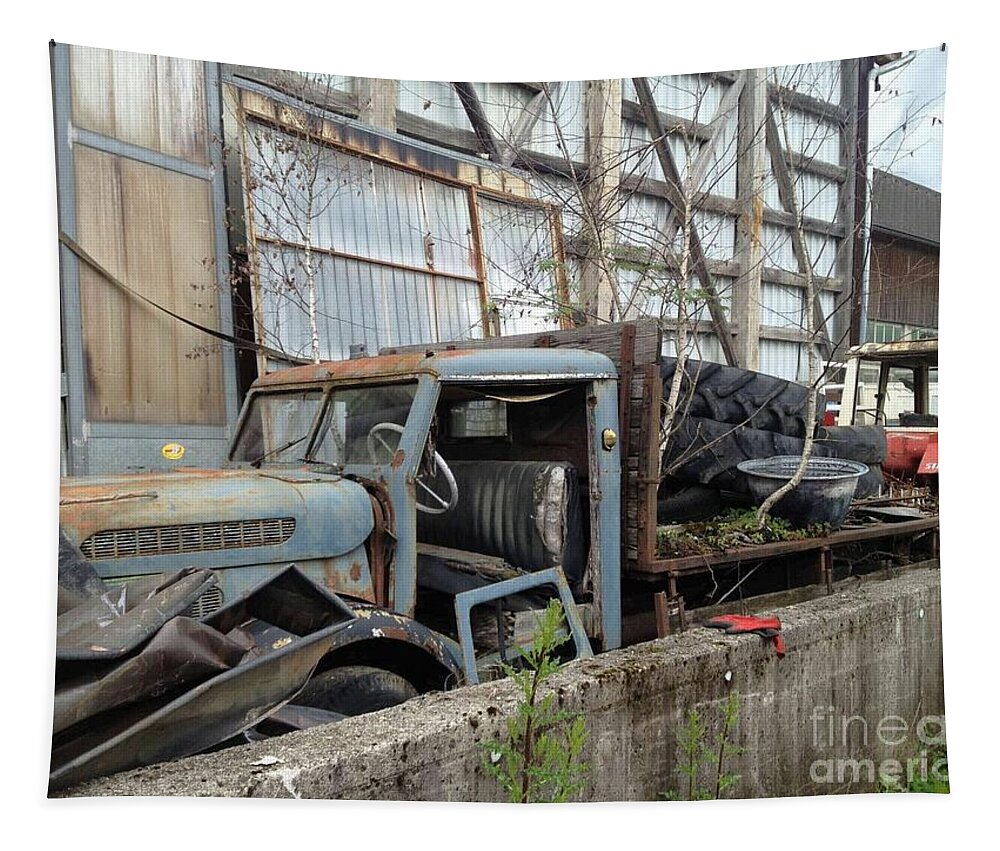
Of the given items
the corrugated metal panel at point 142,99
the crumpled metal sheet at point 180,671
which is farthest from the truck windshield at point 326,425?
the corrugated metal panel at point 142,99

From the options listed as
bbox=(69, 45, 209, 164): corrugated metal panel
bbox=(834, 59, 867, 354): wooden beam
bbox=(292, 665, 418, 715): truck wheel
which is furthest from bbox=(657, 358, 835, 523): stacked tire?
bbox=(69, 45, 209, 164): corrugated metal panel

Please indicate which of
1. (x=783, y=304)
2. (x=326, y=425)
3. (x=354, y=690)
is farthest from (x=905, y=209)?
(x=354, y=690)

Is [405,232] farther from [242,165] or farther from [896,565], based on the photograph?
[896,565]

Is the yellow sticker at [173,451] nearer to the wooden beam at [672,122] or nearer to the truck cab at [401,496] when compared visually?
the truck cab at [401,496]

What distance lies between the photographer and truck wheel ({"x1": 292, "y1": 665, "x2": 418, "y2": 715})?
104 inches

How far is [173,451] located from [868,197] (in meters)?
3.01

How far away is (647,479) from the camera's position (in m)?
3.29

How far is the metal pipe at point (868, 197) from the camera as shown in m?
3.30

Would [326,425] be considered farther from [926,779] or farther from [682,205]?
[926,779]

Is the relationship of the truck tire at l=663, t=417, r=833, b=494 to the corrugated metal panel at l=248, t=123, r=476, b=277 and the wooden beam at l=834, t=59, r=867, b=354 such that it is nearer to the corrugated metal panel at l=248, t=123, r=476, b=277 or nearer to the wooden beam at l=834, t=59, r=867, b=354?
the wooden beam at l=834, t=59, r=867, b=354

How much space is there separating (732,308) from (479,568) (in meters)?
1.73

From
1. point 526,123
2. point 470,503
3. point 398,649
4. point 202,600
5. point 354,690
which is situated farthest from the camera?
point 526,123

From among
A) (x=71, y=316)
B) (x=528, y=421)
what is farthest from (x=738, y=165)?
(x=71, y=316)

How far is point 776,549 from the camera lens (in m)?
3.63
